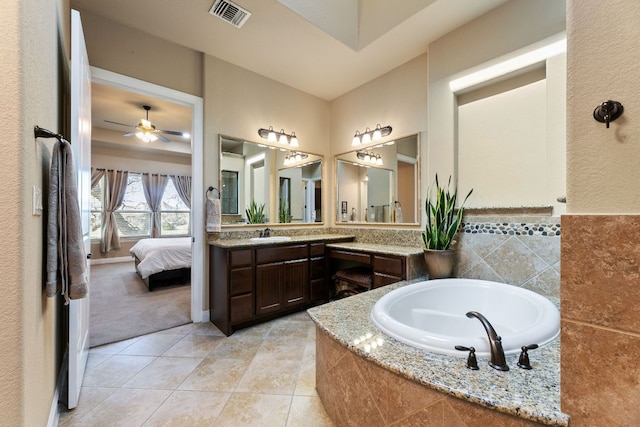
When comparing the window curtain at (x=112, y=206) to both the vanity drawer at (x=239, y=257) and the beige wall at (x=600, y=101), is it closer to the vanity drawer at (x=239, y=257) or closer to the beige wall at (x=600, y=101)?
the vanity drawer at (x=239, y=257)

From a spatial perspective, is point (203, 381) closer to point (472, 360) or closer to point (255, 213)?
point (472, 360)

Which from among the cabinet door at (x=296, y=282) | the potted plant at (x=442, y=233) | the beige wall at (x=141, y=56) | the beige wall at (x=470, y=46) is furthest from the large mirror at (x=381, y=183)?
the beige wall at (x=141, y=56)

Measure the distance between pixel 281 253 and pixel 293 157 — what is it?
4.89ft

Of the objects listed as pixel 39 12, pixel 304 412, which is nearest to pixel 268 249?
pixel 304 412

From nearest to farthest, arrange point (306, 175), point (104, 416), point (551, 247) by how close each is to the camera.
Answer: point (104, 416) < point (551, 247) < point (306, 175)

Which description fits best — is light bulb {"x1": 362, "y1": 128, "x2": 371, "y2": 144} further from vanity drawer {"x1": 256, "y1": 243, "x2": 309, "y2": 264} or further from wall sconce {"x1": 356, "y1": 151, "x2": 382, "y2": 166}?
vanity drawer {"x1": 256, "y1": 243, "x2": 309, "y2": 264}

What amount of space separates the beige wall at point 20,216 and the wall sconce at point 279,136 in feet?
7.40

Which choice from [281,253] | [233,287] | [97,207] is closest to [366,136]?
[281,253]

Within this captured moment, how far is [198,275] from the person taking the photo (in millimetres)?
2832

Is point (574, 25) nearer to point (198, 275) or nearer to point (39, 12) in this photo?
point (39, 12)

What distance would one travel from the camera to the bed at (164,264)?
402 cm

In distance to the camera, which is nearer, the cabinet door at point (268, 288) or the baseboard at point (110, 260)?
the cabinet door at point (268, 288)

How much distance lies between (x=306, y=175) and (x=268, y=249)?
57.5 inches

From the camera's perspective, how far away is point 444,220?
2453 millimetres
